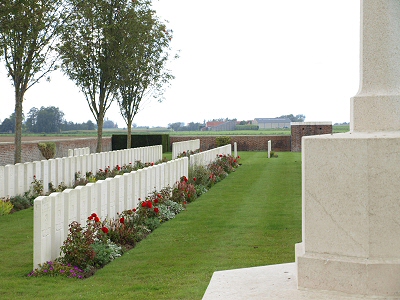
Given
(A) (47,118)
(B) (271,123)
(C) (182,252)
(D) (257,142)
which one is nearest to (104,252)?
(C) (182,252)

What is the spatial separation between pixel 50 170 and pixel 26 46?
3.90 meters

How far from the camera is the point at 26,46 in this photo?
47.8 feet

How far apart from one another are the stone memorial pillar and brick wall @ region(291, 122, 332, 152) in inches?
1124

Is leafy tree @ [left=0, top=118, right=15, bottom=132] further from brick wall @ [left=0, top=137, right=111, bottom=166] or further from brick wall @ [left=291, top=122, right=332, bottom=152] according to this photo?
brick wall @ [left=291, top=122, right=332, bottom=152]

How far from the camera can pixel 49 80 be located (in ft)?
49.6

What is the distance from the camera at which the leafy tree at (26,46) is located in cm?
1380

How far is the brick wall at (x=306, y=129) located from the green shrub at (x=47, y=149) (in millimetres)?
15544

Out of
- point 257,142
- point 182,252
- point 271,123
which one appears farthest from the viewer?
point 271,123

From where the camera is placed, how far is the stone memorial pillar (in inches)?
173

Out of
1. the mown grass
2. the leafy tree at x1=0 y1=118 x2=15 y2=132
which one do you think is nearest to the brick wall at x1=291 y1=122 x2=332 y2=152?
the mown grass

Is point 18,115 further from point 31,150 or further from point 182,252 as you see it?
point 31,150

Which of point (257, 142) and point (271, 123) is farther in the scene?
point (271, 123)

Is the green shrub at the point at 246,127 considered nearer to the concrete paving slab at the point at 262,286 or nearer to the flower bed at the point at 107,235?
the flower bed at the point at 107,235

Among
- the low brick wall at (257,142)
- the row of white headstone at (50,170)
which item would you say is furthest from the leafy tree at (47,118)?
the row of white headstone at (50,170)
